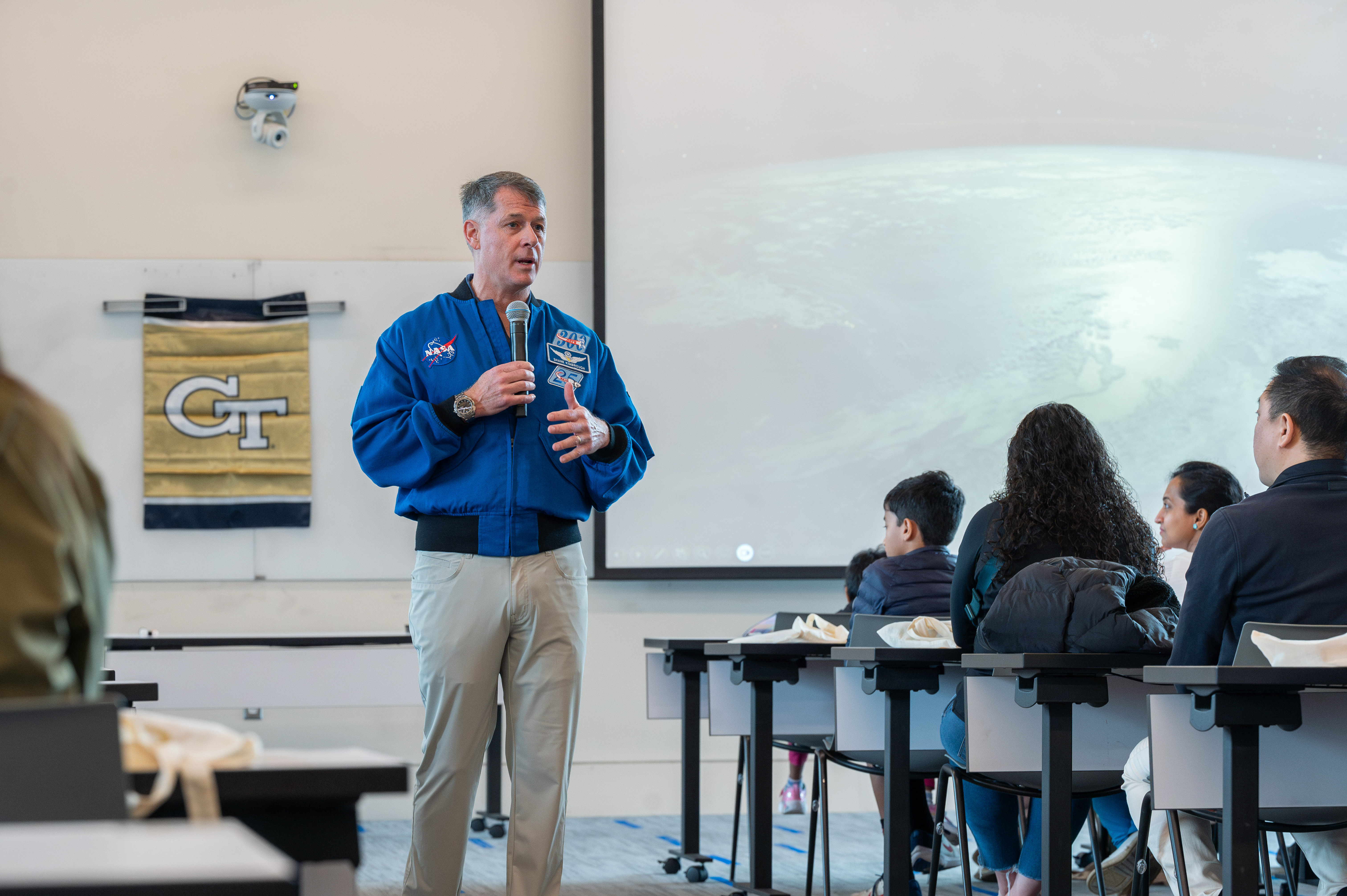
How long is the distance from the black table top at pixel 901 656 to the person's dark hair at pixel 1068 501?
31 centimetres

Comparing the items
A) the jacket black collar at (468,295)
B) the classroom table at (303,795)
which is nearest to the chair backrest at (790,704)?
the jacket black collar at (468,295)

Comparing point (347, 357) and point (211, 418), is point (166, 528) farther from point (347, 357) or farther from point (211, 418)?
point (347, 357)

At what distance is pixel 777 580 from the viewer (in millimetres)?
5418

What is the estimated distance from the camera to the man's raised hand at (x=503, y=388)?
241 cm

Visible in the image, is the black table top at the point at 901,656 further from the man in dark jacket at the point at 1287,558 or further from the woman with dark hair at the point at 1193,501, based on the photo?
the woman with dark hair at the point at 1193,501

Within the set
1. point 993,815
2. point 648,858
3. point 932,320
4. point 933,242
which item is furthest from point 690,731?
point 933,242

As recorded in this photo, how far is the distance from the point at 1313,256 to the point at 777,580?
2.81 m

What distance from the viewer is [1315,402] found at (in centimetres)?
251

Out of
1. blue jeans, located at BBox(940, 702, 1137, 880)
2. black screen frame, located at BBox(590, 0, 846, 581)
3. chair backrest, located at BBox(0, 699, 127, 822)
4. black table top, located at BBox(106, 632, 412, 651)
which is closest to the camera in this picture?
chair backrest, located at BBox(0, 699, 127, 822)

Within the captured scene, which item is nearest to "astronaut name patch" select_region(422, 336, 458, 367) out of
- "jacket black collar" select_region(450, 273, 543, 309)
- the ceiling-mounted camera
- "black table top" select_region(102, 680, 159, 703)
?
"jacket black collar" select_region(450, 273, 543, 309)

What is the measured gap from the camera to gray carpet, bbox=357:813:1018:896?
3.70 m

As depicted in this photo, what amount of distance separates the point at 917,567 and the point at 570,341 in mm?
1344

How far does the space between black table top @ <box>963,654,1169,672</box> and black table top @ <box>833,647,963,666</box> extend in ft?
0.73

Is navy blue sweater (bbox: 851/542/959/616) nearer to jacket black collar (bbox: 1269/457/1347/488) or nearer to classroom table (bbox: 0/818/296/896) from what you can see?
jacket black collar (bbox: 1269/457/1347/488)
